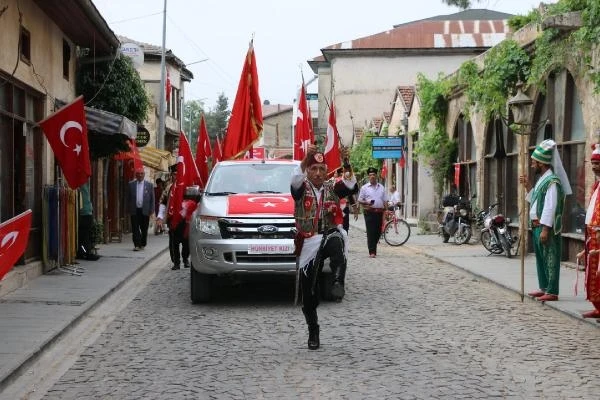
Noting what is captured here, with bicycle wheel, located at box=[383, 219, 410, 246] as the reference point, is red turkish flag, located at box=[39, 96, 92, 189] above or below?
above

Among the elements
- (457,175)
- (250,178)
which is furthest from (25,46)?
(457,175)

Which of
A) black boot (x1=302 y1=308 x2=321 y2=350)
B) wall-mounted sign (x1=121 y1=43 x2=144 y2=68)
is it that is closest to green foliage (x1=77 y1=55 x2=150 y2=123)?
wall-mounted sign (x1=121 y1=43 x2=144 y2=68)

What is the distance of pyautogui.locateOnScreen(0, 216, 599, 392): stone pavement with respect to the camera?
7.98m

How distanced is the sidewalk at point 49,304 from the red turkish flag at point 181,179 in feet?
4.02

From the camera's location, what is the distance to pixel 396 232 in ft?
73.2

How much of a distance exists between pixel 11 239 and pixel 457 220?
18.2 meters

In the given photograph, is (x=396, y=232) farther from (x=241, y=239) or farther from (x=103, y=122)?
(x=241, y=239)

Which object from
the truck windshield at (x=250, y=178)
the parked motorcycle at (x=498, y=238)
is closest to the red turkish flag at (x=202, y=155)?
the truck windshield at (x=250, y=178)

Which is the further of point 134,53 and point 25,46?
point 134,53

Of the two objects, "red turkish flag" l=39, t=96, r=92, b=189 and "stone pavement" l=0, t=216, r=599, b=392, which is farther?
"red turkish flag" l=39, t=96, r=92, b=189

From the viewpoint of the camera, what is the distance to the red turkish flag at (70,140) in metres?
12.3

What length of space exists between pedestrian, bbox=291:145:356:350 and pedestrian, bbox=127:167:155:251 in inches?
455

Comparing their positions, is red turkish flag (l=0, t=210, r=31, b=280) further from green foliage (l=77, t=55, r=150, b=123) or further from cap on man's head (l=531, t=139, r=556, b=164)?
green foliage (l=77, t=55, r=150, b=123)

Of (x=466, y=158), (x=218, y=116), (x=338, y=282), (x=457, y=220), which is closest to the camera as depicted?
(x=338, y=282)
